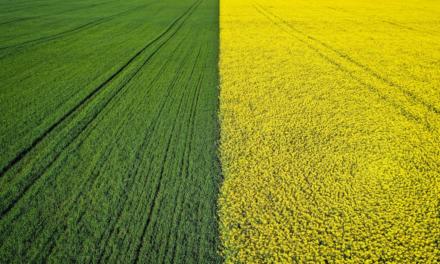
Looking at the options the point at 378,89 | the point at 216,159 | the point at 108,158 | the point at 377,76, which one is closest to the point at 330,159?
the point at 216,159

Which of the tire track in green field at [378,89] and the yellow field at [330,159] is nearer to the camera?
the yellow field at [330,159]

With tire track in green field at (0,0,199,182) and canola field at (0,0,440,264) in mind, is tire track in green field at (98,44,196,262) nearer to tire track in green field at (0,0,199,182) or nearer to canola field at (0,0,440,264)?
canola field at (0,0,440,264)

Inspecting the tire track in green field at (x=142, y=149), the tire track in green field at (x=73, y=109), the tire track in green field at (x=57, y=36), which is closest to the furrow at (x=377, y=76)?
the tire track in green field at (x=142, y=149)

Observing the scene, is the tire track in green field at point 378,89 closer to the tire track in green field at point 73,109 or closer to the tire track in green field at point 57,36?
the tire track in green field at point 73,109

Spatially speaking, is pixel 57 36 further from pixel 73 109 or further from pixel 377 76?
pixel 377 76

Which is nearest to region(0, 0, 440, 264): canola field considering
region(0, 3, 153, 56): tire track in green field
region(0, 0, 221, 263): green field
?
region(0, 0, 221, 263): green field
